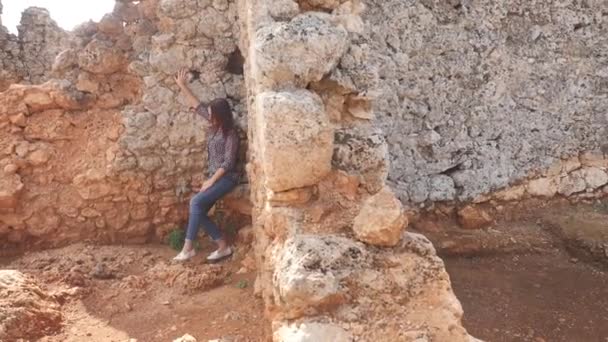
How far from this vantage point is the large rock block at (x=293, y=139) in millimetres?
2436

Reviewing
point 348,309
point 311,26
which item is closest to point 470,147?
point 311,26

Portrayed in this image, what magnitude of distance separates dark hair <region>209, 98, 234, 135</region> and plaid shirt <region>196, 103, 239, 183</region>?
0.04 meters

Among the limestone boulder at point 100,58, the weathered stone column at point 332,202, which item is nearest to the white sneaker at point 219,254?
the weathered stone column at point 332,202

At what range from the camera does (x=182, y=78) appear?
188 inches

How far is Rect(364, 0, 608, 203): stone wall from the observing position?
4676 mm

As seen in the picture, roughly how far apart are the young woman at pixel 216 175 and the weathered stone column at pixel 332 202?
1702 millimetres

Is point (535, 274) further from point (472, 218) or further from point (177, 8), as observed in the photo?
point (177, 8)

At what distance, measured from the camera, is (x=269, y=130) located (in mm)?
2443

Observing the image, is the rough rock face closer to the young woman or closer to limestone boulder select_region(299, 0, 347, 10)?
the young woman

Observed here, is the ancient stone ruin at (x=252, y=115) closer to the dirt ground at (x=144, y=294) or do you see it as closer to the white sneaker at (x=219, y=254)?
the dirt ground at (x=144, y=294)

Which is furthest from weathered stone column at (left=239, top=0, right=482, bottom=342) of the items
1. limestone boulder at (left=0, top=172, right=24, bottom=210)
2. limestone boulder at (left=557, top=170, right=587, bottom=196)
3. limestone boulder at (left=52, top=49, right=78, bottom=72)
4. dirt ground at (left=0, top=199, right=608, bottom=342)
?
limestone boulder at (left=557, top=170, right=587, bottom=196)

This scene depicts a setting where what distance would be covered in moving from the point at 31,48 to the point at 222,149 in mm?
6197

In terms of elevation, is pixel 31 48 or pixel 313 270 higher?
pixel 31 48

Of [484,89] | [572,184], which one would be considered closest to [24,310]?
[484,89]
